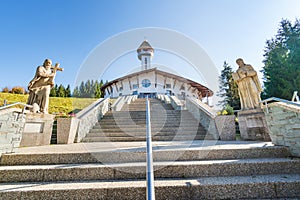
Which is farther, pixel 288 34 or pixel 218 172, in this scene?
pixel 288 34

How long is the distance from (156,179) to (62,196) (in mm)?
1177

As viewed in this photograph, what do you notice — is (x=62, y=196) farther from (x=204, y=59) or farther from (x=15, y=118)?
(x=204, y=59)

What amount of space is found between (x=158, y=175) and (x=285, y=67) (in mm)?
19790

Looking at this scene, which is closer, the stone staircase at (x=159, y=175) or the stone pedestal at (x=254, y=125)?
the stone staircase at (x=159, y=175)

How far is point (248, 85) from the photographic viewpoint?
15.7ft

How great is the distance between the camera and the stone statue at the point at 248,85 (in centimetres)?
463

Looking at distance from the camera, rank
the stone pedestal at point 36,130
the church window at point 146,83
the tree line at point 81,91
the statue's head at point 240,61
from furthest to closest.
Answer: the church window at point 146,83
the tree line at point 81,91
the statue's head at point 240,61
the stone pedestal at point 36,130

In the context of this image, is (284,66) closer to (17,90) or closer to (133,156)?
(133,156)

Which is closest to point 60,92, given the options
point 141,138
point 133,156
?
point 141,138

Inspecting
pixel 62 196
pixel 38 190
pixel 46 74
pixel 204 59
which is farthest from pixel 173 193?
pixel 46 74

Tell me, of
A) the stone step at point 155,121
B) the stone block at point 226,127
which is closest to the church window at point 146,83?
the stone step at point 155,121

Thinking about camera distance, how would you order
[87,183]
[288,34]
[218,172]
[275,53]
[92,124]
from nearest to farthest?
[87,183] → [218,172] → [92,124] → [275,53] → [288,34]

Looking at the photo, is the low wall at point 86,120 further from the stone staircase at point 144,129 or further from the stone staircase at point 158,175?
the stone staircase at point 158,175

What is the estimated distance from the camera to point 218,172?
6.93 feet
